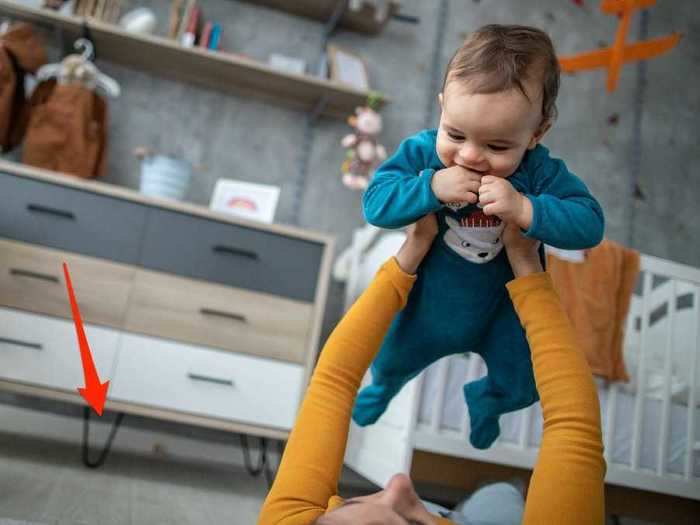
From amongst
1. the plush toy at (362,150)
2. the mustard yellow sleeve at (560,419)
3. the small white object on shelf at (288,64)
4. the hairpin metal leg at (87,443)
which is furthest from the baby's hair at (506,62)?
the small white object on shelf at (288,64)

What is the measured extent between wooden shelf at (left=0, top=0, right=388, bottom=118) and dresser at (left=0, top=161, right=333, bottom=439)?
0.66 metres

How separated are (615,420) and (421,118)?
1.44 meters

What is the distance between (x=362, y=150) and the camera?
2326 mm

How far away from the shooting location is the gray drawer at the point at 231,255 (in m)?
1.89

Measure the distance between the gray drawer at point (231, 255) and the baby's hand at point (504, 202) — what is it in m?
1.26

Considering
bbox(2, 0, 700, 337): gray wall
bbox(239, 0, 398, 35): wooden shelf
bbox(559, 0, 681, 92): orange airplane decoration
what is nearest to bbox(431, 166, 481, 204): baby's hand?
bbox(559, 0, 681, 92): orange airplane decoration

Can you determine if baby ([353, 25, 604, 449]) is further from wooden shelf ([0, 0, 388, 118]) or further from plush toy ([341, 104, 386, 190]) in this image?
wooden shelf ([0, 0, 388, 118])

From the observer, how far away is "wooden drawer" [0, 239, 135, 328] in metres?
1.78

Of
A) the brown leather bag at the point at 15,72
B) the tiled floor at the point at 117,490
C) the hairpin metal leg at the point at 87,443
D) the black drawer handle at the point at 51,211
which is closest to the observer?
the tiled floor at the point at 117,490

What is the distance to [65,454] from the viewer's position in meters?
1.82

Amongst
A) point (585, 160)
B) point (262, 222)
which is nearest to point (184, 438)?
point (262, 222)

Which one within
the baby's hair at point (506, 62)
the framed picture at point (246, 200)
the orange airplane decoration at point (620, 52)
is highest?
the orange airplane decoration at point (620, 52)

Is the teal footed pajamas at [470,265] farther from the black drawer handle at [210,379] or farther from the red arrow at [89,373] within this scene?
the black drawer handle at [210,379]

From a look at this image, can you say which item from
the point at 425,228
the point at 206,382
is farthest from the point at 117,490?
the point at 425,228
